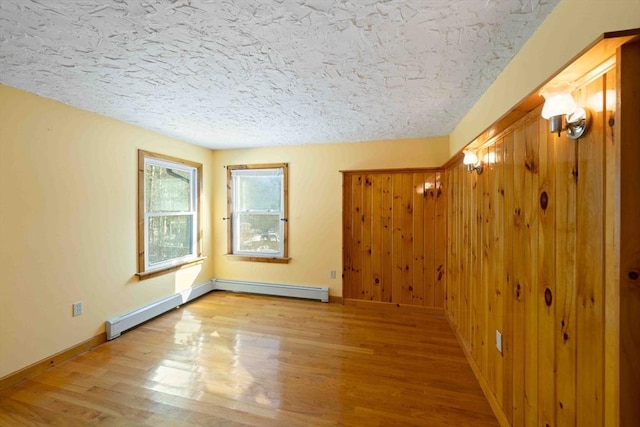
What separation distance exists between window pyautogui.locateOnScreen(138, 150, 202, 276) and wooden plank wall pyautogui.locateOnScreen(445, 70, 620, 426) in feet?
11.5

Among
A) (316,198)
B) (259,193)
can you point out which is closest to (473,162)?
(316,198)

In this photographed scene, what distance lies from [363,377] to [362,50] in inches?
92.5

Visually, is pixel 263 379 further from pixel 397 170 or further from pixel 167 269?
pixel 397 170

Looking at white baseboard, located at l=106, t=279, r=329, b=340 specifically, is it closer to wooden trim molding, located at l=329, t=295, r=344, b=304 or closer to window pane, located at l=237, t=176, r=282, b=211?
wooden trim molding, located at l=329, t=295, r=344, b=304

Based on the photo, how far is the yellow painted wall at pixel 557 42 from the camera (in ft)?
2.68

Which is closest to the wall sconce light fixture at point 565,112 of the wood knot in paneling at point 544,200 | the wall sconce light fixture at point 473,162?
the wood knot in paneling at point 544,200

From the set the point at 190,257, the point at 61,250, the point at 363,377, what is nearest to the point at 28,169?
the point at 61,250

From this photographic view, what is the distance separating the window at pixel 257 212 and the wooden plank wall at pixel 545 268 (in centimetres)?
269

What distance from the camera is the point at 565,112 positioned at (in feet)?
3.12

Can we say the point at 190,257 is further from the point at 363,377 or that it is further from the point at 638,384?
the point at 638,384

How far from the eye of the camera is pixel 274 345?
254cm

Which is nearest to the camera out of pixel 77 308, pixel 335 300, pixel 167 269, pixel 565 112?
pixel 565 112

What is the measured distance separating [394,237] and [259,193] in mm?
2178

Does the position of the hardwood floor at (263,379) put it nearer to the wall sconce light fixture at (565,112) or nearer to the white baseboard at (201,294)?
the white baseboard at (201,294)
